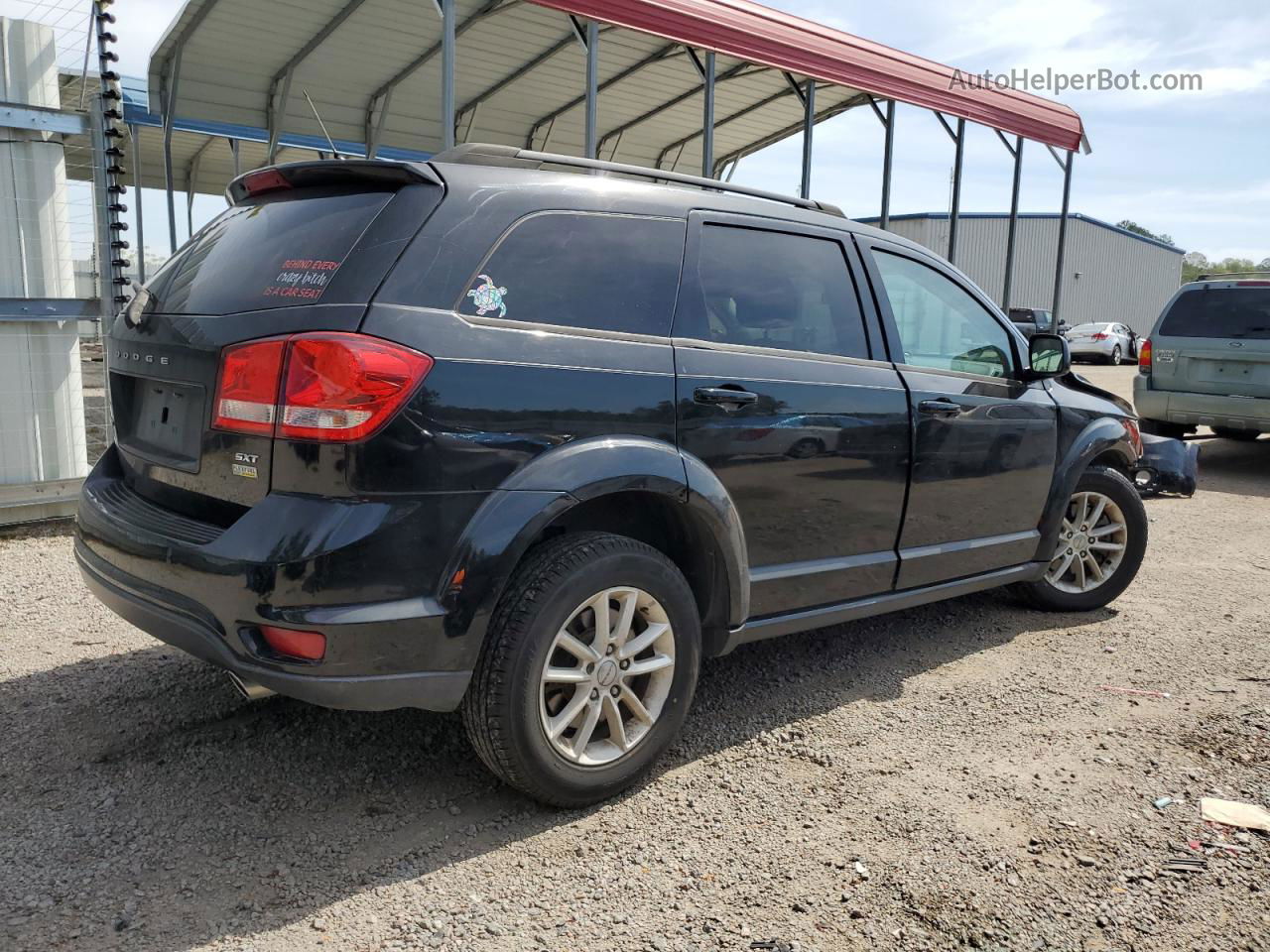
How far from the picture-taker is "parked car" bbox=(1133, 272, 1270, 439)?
9328 mm

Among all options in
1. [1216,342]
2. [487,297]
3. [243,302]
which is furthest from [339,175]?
[1216,342]

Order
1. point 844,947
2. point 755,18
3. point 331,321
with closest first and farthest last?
point 844,947
point 331,321
point 755,18

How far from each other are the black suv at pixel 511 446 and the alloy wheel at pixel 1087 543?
147 centimetres

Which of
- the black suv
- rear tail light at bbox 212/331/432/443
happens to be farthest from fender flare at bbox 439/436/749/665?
rear tail light at bbox 212/331/432/443

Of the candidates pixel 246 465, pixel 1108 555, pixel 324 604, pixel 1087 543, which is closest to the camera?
pixel 324 604

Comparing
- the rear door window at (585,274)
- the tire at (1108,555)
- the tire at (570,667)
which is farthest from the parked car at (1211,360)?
the tire at (570,667)

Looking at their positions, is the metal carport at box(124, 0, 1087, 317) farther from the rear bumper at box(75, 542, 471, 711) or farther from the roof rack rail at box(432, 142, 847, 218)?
the rear bumper at box(75, 542, 471, 711)

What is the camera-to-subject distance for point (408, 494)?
241 centimetres

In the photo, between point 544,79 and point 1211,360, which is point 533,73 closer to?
point 544,79

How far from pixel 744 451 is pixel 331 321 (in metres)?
1.37

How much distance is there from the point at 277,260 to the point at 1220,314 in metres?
9.79

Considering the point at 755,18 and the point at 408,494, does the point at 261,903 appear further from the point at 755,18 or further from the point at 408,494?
the point at 755,18

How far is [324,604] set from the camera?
2359 mm

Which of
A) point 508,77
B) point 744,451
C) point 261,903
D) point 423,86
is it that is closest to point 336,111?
point 423,86
